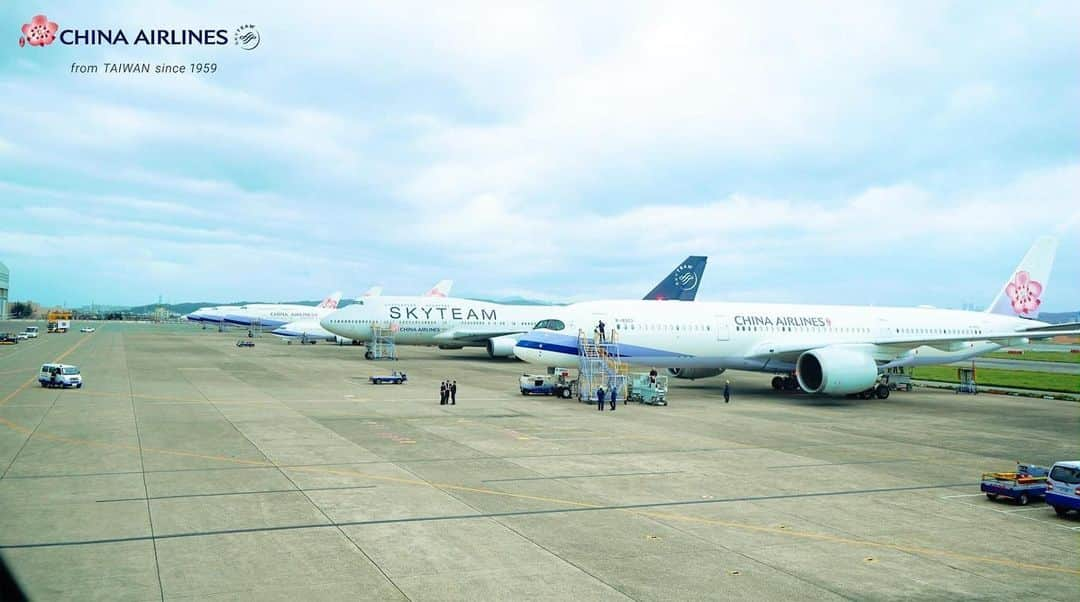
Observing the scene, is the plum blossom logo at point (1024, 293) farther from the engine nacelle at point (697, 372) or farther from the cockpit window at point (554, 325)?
the cockpit window at point (554, 325)

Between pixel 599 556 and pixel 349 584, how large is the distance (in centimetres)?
402

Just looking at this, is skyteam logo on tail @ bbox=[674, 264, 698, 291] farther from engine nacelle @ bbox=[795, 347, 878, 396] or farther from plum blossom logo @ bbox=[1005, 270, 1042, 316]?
engine nacelle @ bbox=[795, 347, 878, 396]

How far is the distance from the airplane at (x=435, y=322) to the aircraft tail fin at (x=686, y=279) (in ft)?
46.1

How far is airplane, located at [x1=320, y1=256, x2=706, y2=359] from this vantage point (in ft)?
219

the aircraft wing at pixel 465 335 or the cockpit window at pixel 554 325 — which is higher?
the cockpit window at pixel 554 325

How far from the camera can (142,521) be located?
14.2 m

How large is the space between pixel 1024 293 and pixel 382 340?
48.0m

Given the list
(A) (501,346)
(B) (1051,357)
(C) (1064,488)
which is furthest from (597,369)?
(B) (1051,357)

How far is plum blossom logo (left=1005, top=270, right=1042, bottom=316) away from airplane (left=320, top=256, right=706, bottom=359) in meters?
36.5

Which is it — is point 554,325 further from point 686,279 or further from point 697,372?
point 686,279

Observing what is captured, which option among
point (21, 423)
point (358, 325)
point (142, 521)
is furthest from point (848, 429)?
point (358, 325)

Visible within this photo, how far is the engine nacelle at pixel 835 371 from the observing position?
37062 millimetres

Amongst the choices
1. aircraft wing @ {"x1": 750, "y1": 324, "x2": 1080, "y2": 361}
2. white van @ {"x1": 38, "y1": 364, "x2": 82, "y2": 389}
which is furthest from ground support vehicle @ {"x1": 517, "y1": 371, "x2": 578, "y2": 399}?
white van @ {"x1": 38, "y1": 364, "x2": 82, "y2": 389}

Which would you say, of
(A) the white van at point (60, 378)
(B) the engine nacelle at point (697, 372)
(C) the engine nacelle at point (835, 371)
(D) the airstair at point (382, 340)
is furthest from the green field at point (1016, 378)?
(A) the white van at point (60, 378)
